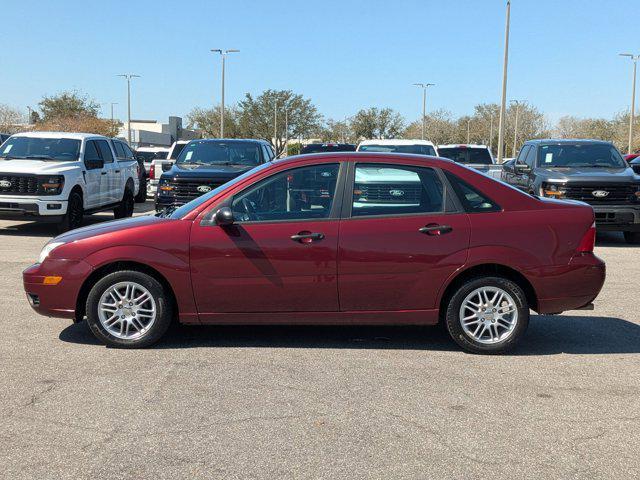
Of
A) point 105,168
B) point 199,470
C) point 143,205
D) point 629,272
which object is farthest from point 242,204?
point 143,205

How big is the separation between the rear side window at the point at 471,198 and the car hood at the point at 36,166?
9529 millimetres

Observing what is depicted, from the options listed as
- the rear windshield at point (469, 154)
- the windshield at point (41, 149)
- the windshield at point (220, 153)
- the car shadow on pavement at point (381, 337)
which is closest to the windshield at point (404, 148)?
the windshield at point (220, 153)

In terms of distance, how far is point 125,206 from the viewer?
1719 cm

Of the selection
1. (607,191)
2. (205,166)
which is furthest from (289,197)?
(607,191)

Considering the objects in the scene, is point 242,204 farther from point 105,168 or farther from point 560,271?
point 105,168

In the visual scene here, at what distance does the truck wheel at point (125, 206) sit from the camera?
17016 mm

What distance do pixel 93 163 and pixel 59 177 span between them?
1.10m

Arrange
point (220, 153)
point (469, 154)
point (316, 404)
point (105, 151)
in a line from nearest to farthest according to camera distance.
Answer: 1. point (316, 404)
2. point (220, 153)
3. point (105, 151)
4. point (469, 154)

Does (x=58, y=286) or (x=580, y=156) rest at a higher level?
(x=580, y=156)

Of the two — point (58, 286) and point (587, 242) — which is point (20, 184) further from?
point (587, 242)

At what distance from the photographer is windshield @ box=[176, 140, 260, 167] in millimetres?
14430

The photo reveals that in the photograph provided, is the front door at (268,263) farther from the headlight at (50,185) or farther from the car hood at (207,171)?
the headlight at (50,185)

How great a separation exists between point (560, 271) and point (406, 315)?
1.32m

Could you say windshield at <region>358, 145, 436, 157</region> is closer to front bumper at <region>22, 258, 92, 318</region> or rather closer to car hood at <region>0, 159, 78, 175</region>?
car hood at <region>0, 159, 78, 175</region>
